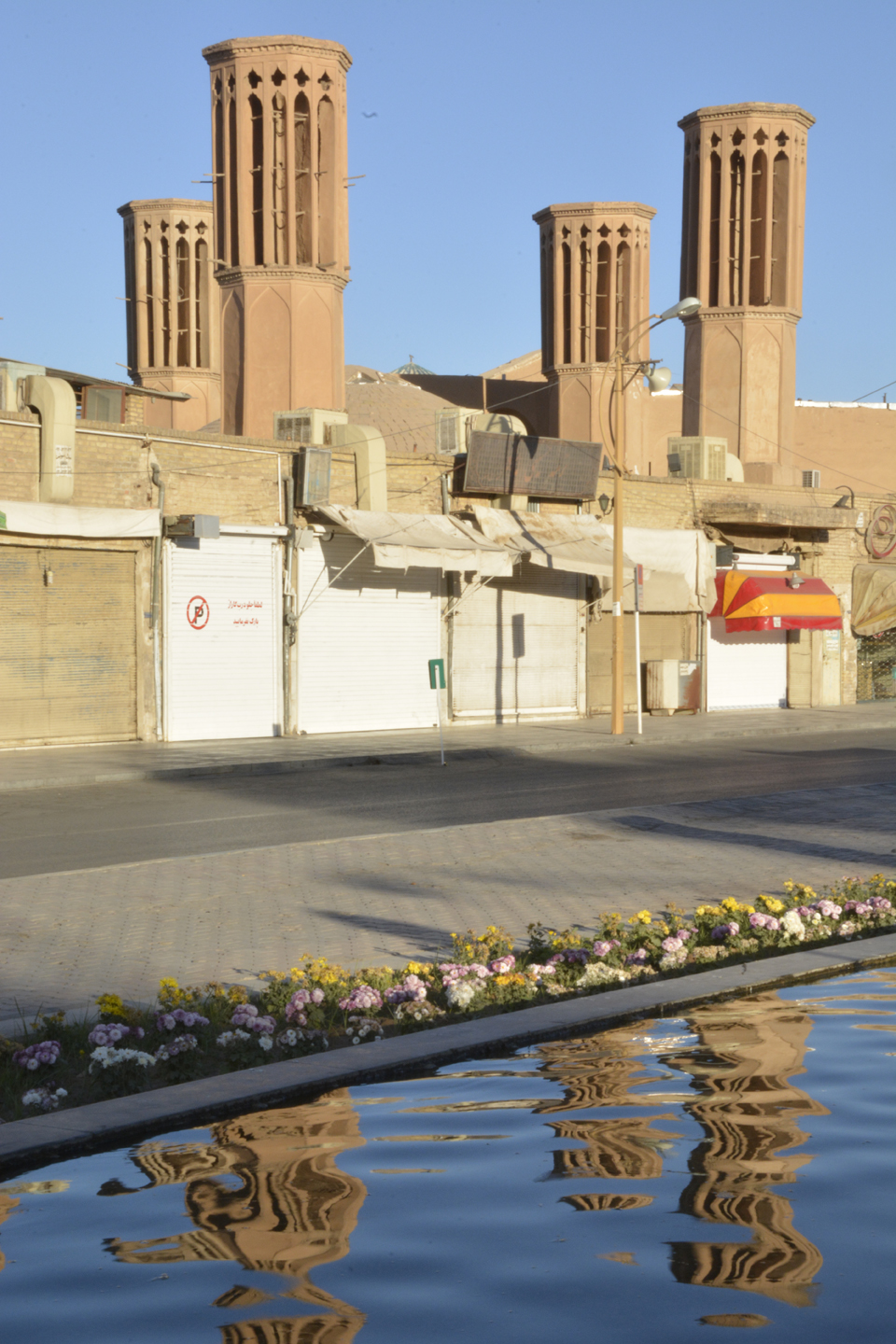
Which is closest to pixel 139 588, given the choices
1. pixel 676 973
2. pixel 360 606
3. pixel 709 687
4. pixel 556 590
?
pixel 360 606

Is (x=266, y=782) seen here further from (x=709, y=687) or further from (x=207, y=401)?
(x=207, y=401)

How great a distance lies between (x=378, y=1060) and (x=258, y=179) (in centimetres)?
3325

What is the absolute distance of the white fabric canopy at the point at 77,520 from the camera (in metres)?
21.2

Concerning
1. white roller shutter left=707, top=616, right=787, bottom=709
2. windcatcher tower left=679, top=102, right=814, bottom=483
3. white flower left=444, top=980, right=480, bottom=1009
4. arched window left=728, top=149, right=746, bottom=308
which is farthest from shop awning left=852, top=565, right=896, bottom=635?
white flower left=444, top=980, right=480, bottom=1009

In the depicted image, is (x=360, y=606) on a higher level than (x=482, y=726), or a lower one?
higher

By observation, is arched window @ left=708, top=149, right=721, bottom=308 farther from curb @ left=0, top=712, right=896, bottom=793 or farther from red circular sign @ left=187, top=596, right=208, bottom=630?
red circular sign @ left=187, top=596, right=208, bottom=630

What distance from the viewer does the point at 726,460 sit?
35.5m

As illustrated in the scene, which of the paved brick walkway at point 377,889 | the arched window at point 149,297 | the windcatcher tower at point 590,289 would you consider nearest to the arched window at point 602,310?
the windcatcher tower at point 590,289

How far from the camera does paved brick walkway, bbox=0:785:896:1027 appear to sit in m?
7.81

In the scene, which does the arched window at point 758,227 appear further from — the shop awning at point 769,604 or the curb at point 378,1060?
the curb at point 378,1060

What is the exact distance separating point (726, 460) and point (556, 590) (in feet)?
25.9

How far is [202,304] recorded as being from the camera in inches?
2157

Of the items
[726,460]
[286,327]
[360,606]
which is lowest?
[360,606]

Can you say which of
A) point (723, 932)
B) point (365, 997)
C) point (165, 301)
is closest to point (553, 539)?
point (723, 932)
